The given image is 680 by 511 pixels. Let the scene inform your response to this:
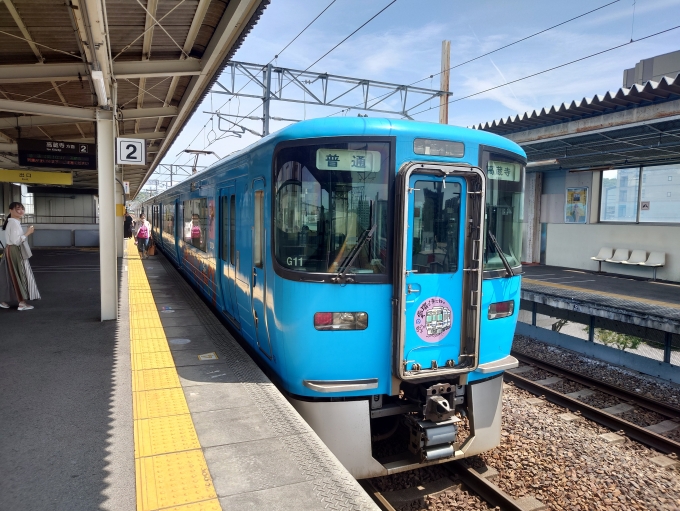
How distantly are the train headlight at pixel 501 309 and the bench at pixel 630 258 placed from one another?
34.9ft

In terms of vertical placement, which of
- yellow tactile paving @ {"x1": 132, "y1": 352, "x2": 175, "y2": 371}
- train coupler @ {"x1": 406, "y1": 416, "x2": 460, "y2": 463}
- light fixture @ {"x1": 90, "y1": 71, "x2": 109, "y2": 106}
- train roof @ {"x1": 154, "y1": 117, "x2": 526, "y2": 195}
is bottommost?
train coupler @ {"x1": 406, "y1": 416, "x2": 460, "y2": 463}

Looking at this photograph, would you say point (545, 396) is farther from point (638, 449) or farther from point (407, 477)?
point (407, 477)

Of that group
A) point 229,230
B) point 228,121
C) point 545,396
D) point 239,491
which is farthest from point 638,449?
point 228,121

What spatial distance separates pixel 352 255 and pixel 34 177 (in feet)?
51.3

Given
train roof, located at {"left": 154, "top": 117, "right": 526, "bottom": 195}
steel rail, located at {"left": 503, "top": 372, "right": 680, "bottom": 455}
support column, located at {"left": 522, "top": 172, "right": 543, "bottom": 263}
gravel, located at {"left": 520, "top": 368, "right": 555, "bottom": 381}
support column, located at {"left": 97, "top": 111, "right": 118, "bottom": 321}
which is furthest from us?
support column, located at {"left": 522, "top": 172, "right": 543, "bottom": 263}

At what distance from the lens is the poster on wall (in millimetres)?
15562

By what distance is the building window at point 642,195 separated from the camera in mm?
13195

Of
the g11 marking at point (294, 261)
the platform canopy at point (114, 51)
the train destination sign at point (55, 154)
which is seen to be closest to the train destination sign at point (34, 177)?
the train destination sign at point (55, 154)

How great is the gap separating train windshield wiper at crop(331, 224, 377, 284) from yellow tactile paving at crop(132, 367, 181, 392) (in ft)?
6.61

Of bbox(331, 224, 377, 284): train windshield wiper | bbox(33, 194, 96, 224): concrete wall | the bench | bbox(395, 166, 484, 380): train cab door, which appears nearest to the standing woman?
bbox(331, 224, 377, 284): train windshield wiper

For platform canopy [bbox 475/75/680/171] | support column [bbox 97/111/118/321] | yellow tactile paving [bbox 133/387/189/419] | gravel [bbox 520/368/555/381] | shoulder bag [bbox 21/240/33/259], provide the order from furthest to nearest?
platform canopy [bbox 475/75/680/171] → gravel [bbox 520/368/555/381] → shoulder bag [bbox 21/240/33/259] → support column [bbox 97/111/118/321] → yellow tactile paving [bbox 133/387/189/419]

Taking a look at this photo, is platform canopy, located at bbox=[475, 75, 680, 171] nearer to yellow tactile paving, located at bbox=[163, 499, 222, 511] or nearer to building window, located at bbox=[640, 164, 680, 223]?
building window, located at bbox=[640, 164, 680, 223]

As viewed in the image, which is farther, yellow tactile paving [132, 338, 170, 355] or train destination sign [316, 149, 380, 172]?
yellow tactile paving [132, 338, 170, 355]

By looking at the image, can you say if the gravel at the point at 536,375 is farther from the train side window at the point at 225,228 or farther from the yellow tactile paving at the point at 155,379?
the yellow tactile paving at the point at 155,379
